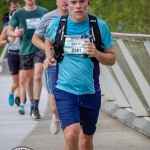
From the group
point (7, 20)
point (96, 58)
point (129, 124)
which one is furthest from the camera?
point (7, 20)

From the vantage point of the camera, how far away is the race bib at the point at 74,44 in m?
6.90

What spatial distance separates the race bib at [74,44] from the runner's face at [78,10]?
0.53ft

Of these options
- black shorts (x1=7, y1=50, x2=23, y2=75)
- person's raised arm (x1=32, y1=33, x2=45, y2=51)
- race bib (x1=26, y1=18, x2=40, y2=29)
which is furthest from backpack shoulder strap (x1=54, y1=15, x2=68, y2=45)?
black shorts (x1=7, y1=50, x2=23, y2=75)

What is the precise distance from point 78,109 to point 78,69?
37 centimetres

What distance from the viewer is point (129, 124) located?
11.1 meters

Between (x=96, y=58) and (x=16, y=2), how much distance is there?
23.4ft

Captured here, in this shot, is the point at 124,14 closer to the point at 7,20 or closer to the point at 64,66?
the point at 7,20

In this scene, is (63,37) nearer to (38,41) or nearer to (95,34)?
(95,34)

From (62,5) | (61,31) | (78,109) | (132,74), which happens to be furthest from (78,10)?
(132,74)

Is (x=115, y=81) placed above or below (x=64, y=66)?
below

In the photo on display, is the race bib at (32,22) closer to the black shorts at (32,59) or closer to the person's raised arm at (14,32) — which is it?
the person's raised arm at (14,32)

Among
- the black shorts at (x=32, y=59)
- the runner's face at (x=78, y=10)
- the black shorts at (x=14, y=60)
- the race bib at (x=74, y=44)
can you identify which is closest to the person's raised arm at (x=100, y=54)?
the race bib at (x=74, y=44)

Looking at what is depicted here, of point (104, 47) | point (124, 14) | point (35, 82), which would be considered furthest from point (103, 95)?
point (104, 47)

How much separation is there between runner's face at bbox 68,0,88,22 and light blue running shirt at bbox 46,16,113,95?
0.18 ft
